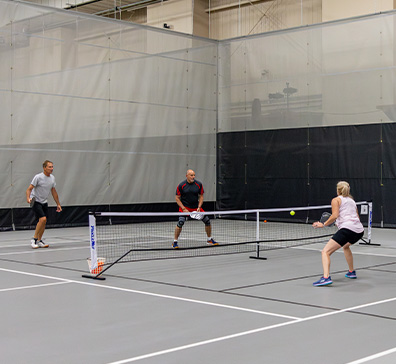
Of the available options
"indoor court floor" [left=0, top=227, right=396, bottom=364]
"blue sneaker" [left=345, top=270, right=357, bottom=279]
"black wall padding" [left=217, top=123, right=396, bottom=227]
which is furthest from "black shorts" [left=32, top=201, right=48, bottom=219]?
"black wall padding" [left=217, top=123, right=396, bottom=227]

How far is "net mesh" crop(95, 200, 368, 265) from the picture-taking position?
12.6m

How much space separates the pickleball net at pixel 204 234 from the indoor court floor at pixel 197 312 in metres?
0.71

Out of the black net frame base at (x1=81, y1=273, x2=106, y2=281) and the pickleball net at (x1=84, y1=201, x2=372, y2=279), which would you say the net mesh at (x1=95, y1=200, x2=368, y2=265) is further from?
the black net frame base at (x1=81, y1=273, x2=106, y2=281)

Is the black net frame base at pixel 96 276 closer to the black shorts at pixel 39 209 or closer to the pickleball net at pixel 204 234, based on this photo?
the pickleball net at pixel 204 234

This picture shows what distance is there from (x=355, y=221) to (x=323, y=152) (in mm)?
12018

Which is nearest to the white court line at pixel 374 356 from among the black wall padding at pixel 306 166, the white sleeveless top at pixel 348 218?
the white sleeveless top at pixel 348 218

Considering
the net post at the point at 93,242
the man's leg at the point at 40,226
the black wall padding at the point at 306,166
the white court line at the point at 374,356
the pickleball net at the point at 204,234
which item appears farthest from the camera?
the black wall padding at the point at 306,166

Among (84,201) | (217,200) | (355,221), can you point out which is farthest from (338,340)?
(217,200)

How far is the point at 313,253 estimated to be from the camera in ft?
42.6

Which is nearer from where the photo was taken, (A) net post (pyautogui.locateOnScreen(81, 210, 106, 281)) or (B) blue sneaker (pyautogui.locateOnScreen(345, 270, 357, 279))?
(A) net post (pyautogui.locateOnScreen(81, 210, 106, 281))

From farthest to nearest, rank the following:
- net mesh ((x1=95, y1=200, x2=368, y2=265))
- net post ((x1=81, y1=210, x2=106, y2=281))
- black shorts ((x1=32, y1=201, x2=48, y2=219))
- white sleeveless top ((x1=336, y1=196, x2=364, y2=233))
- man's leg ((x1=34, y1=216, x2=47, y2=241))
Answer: black shorts ((x1=32, y1=201, x2=48, y2=219))
man's leg ((x1=34, y1=216, x2=47, y2=241))
net mesh ((x1=95, y1=200, x2=368, y2=265))
net post ((x1=81, y1=210, x2=106, y2=281))
white sleeveless top ((x1=336, y1=196, x2=364, y2=233))

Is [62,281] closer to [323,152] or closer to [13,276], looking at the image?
[13,276]

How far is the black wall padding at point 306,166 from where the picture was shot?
19.7 m

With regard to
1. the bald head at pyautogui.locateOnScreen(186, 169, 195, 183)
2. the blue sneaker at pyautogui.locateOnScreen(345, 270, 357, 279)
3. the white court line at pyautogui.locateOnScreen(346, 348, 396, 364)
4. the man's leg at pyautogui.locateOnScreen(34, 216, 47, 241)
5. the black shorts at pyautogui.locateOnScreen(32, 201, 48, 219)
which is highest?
the bald head at pyautogui.locateOnScreen(186, 169, 195, 183)
